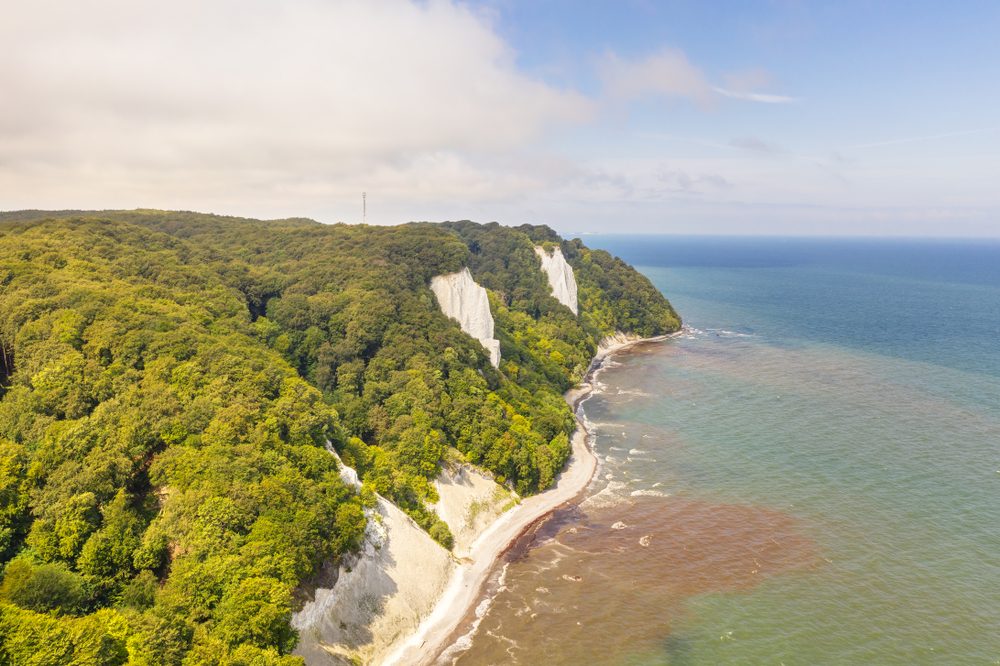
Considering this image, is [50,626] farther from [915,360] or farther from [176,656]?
[915,360]

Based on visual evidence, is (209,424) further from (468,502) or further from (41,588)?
(468,502)

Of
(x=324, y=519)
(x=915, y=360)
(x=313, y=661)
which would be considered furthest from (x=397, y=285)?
(x=915, y=360)

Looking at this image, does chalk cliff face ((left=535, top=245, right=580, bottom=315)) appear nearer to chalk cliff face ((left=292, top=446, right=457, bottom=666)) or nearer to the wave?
the wave

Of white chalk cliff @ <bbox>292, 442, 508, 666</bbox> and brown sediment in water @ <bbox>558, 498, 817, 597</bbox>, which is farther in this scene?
brown sediment in water @ <bbox>558, 498, 817, 597</bbox>

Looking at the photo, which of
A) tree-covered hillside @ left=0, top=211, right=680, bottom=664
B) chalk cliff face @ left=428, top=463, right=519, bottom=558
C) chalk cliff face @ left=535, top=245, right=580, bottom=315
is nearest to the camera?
tree-covered hillside @ left=0, top=211, right=680, bottom=664

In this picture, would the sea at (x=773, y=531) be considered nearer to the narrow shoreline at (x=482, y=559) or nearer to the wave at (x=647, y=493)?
the wave at (x=647, y=493)

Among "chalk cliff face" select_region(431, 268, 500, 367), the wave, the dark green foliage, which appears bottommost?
the wave

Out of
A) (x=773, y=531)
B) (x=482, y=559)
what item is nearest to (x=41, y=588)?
(x=482, y=559)

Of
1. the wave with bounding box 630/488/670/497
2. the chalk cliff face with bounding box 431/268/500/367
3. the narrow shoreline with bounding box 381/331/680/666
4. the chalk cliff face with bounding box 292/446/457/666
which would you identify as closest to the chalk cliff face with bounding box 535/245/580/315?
the chalk cliff face with bounding box 431/268/500/367
